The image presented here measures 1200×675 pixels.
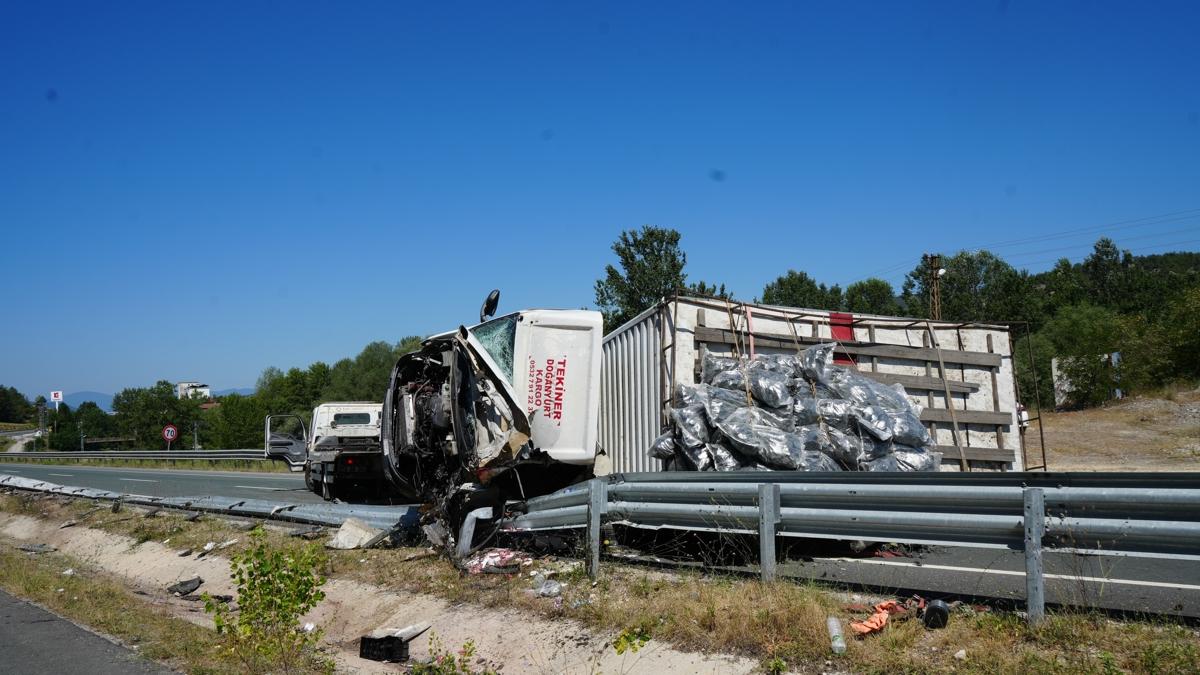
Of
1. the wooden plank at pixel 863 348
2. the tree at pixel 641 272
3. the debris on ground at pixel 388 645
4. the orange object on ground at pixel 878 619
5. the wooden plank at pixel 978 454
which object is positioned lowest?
the debris on ground at pixel 388 645

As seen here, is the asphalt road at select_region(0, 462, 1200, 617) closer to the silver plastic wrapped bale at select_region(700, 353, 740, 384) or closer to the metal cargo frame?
the silver plastic wrapped bale at select_region(700, 353, 740, 384)

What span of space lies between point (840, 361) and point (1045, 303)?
236 feet

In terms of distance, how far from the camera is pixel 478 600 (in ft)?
24.1

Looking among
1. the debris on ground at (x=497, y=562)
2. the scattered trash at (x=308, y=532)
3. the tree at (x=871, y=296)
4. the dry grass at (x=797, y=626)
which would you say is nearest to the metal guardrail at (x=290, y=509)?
the scattered trash at (x=308, y=532)

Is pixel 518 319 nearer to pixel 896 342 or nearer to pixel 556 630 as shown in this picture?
pixel 556 630

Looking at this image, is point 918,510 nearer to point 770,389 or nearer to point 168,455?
point 770,389

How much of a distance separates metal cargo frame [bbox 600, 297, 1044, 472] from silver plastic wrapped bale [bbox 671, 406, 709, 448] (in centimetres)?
62

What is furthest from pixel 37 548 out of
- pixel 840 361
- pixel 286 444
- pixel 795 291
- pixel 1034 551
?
pixel 795 291

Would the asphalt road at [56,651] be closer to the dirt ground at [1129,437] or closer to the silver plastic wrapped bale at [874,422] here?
the silver plastic wrapped bale at [874,422]

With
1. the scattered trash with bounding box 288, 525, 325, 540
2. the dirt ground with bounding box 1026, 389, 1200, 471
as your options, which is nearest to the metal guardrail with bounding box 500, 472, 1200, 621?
the scattered trash with bounding box 288, 525, 325, 540

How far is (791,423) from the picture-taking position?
29.1ft

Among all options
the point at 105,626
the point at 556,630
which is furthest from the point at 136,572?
the point at 556,630

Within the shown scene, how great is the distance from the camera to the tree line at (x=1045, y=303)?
118ft

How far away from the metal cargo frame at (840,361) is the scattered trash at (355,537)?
2985mm
